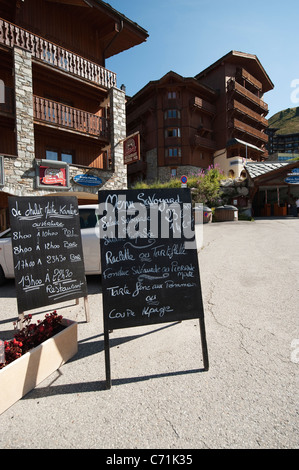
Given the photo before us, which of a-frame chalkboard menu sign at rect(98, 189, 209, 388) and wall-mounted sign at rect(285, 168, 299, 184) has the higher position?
wall-mounted sign at rect(285, 168, 299, 184)

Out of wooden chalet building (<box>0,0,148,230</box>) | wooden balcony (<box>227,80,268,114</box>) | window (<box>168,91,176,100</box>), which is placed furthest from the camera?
wooden balcony (<box>227,80,268,114</box>)

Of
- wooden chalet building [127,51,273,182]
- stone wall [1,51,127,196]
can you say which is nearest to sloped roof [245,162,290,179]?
wooden chalet building [127,51,273,182]

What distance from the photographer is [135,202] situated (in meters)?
2.73

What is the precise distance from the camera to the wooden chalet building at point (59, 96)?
1070cm

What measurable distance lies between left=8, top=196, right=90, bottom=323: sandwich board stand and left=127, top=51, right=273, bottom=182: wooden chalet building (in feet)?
93.5

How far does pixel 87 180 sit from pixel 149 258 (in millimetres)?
10656

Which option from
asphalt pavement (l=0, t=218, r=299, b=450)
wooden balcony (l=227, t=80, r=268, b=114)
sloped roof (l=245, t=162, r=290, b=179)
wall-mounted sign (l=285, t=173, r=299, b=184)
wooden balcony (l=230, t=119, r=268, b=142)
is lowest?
asphalt pavement (l=0, t=218, r=299, b=450)

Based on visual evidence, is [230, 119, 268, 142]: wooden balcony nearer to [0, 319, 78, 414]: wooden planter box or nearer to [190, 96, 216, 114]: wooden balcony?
[190, 96, 216, 114]: wooden balcony

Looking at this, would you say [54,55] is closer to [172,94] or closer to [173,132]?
[173,132]

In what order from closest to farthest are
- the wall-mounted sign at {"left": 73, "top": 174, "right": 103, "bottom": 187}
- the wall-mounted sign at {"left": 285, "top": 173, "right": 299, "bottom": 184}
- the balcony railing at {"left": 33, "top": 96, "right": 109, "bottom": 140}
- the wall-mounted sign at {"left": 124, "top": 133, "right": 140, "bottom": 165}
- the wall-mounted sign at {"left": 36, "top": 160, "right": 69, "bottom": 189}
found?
1. the wall-mounted sign at {"left": 36, "top": 160, "right": 69, "bottom": 189}
2. the balcony railing at {"left": 33, "top": 96, "right": 109, "bottom": 140}
3. the wall-mounted sign at {"left": 73, "top": 174, "right": 103, "bottom": 187}
4. the wall-mounted sign at {"left": 124, "top": 133, "right": 140, "bottom": 165}
5. the wall-mounted sign at {"left": 285, "top": 173, "right": 299, "bottom": 184}

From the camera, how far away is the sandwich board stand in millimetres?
3213

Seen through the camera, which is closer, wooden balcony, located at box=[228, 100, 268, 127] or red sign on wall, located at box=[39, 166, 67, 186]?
red sign on wall, located at box=[39, 166, 67, 186]

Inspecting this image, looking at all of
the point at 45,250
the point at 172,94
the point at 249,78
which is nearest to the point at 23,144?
the point at 45,250

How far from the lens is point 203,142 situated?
31.2 m
